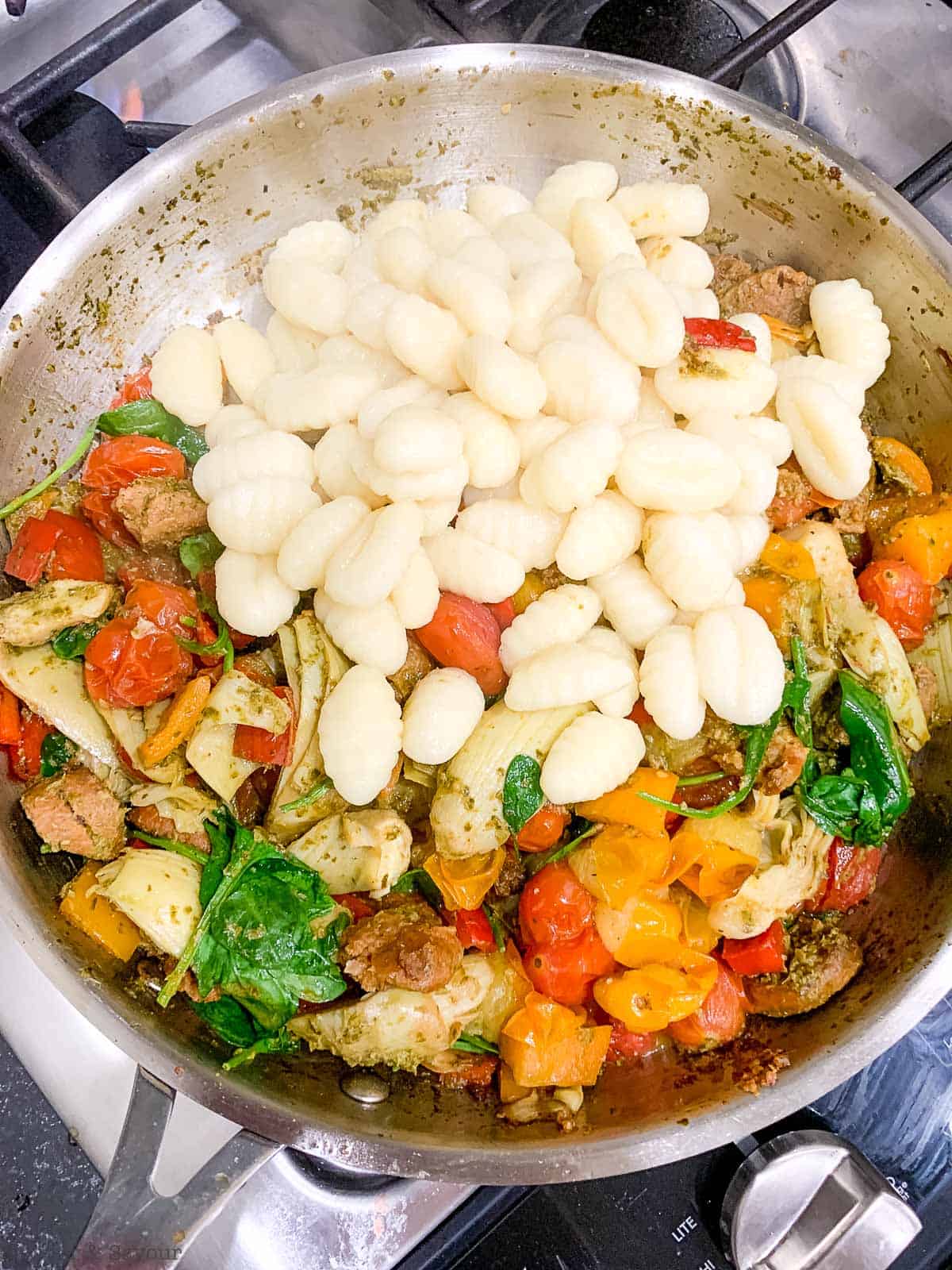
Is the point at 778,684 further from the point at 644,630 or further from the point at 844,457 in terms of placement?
the point at 844,457

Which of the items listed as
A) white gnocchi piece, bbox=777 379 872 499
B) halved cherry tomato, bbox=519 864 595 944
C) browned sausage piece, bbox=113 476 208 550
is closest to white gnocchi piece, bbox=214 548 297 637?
browned sausage piece, bbox=113 476 208 550

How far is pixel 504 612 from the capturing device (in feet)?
4.75

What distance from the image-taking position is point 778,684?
4.32 ft

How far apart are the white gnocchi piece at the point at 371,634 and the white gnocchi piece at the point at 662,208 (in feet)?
2.62

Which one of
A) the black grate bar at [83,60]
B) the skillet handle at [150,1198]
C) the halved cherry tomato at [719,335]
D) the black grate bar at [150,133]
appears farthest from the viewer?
the black grate bar at [150,133]

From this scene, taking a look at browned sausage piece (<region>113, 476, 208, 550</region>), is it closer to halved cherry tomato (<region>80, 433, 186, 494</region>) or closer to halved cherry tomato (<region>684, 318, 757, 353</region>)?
halved cherry tomato (<region>80, 433, 186, 494</region>)

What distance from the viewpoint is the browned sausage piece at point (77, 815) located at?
4.26 feet

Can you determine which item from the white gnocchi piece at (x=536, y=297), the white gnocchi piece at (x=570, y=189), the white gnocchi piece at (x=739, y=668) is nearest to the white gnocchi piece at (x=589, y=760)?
the white gnocchi piece at (x=739, y=668)

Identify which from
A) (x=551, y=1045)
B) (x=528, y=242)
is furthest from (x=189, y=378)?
(x=551, y=1045)

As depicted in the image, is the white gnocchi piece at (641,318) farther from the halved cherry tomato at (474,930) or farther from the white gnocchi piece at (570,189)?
the halved cherry tomato at (474,930)

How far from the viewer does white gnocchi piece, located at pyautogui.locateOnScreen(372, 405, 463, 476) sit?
4.17 feet

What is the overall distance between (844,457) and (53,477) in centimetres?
121

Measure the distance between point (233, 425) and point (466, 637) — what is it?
51 cm

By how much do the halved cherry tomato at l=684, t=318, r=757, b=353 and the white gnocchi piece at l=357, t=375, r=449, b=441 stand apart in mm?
402
